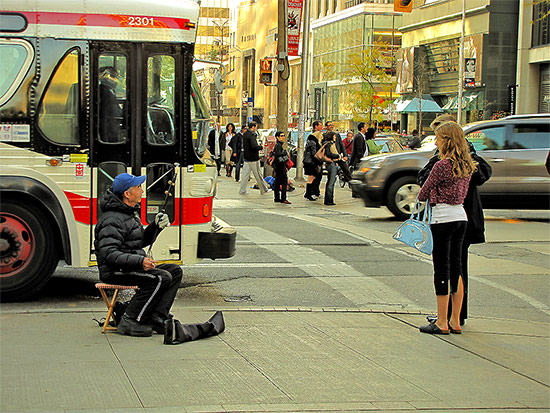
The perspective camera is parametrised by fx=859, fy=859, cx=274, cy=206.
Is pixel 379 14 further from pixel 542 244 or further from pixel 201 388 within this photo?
pixel 201 388

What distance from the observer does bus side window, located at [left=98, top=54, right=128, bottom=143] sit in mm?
8695

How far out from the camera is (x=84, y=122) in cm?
862

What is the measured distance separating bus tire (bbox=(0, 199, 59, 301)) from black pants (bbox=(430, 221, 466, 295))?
3835mm

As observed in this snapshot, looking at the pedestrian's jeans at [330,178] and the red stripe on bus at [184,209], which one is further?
the pedestrian's jeans at [330,178]

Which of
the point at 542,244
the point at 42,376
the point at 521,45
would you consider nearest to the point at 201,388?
the point at 42,376

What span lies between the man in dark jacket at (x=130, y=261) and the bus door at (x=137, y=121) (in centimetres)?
162

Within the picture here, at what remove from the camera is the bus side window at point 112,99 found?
8695 mm

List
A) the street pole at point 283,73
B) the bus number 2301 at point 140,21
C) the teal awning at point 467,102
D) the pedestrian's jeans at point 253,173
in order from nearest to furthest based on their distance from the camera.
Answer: the bus number 2301 at point 140,21 < the pedestrian's jeans at point 253,173 < the street pole at point 283,73 < the teal awning at point 467,102

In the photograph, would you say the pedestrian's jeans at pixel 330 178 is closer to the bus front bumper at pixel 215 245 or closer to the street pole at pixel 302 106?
the street pole at pixel 302 106

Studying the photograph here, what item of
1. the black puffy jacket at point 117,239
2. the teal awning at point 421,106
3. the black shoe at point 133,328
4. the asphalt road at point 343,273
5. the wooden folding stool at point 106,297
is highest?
the teal awning at point 421,106

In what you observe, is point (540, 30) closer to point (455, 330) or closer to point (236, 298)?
point (236, 298)

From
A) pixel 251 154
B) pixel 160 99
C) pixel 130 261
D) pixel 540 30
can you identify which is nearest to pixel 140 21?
pixel 160 99

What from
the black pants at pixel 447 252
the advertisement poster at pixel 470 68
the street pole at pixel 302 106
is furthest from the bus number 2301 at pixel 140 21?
→ the advertisement poster at pixel 470 68

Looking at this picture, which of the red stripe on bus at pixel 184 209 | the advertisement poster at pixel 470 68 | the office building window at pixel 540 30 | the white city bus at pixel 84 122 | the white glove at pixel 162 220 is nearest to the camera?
the white glove at pixel 162 220
